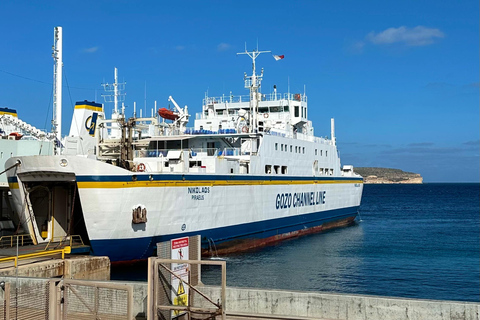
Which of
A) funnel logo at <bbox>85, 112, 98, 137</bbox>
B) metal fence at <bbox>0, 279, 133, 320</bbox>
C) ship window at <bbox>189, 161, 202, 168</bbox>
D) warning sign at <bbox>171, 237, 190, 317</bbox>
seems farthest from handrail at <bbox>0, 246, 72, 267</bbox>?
funnel logo at <bbox>85, 112, 98, 137</bbox>

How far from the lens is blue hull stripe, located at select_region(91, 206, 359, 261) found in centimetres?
1984

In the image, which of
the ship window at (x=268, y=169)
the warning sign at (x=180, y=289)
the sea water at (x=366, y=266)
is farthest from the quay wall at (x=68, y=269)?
the ship window at (x=268, y=169)

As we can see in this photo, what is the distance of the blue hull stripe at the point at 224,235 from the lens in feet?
65.1

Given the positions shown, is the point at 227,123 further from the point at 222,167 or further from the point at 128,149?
the point at 128,149

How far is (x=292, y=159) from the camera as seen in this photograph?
→ 33.6 m

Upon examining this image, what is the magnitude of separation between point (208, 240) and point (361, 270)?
7358 mm

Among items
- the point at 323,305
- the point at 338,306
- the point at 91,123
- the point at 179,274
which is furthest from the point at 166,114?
the point at 338,306

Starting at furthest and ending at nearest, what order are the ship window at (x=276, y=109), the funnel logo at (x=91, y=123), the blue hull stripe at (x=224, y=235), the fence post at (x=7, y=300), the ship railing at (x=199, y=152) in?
the ship window at (x=276, y=109) < the funnel logo at (x=91, y=123) < the ship railing at (x=199, y=152) < the blue hull stripe at (x=224, y=235) < the fence post at (x=7, y=300)

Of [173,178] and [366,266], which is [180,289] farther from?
[366,266]

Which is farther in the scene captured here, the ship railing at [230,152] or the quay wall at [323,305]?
the ship railing at [230,152]

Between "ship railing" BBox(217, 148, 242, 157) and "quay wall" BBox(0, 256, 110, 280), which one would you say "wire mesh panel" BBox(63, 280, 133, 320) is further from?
"ship railing" BBox(217, 148, 242, 157)

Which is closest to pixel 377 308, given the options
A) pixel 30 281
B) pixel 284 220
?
pixel 30 281

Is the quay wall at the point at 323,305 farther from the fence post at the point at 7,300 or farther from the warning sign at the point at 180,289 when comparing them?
the fence post at the point at 7,300

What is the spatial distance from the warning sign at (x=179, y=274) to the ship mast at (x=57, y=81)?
1622 centimetres
